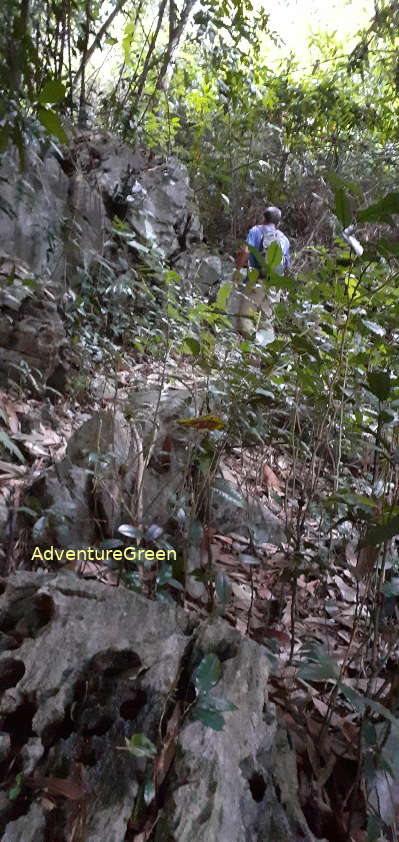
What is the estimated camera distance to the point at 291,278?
6.02ft

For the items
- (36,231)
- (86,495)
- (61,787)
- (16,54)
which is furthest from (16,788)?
(36,231)

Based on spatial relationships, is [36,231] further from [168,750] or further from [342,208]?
[168,750]

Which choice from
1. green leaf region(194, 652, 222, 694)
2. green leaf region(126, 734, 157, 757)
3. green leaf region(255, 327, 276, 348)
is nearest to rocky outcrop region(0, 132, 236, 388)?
green leaf region(255, 327, 276, 348)

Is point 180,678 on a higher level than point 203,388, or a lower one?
lower

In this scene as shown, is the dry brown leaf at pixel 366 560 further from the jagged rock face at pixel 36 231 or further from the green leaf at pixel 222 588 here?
the jagged rock face at pixel 36 231

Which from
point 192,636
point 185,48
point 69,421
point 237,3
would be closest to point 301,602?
point 192,636

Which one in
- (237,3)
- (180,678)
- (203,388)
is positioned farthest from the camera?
(237,3)

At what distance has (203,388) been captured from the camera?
2.82 m

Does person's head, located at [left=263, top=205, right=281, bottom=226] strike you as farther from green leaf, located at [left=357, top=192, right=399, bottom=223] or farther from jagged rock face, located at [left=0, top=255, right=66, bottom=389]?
green leaf, located at [left=357, top=192, right=399, bottom=223]

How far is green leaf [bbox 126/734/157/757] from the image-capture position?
3.98 feet

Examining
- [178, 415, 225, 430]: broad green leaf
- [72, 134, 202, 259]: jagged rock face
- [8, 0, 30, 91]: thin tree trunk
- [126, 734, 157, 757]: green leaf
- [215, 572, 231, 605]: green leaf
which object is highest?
[72, 134, 202, 259]: jagged rock face

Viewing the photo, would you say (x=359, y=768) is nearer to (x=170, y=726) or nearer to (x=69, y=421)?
(x=170, y=726)

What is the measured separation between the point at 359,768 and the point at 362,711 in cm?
14

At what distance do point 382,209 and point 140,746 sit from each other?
1.39 meters
